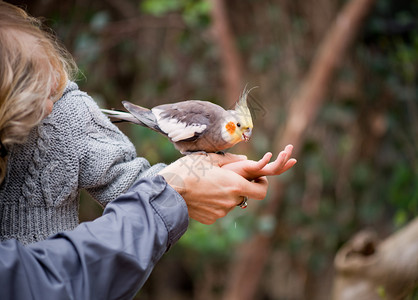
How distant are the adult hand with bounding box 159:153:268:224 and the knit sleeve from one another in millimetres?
80

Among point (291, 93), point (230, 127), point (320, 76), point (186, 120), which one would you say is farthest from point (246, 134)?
point (291, 93)

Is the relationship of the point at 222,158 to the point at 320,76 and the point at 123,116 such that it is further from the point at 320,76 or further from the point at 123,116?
the point at 320,76

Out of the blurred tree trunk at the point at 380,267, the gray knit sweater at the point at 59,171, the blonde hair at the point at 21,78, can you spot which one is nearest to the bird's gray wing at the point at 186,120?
the gray knit sweater at the point at 59,171

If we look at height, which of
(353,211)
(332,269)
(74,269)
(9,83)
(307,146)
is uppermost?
(9,83)

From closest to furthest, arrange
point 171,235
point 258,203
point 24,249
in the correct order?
point 24,249
point 171,235
point 258,203

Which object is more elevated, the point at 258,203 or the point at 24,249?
the point at 24,249

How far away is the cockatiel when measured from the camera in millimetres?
946

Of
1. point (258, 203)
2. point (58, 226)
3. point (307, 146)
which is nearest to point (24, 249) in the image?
point (58, 226)

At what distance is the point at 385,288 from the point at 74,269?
1477 mm

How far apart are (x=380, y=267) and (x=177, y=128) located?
1.22 m

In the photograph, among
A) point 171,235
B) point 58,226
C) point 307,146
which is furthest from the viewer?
point 307,146

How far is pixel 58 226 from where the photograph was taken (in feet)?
2.99

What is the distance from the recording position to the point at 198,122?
98cm

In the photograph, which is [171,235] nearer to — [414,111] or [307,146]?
[307,146]
